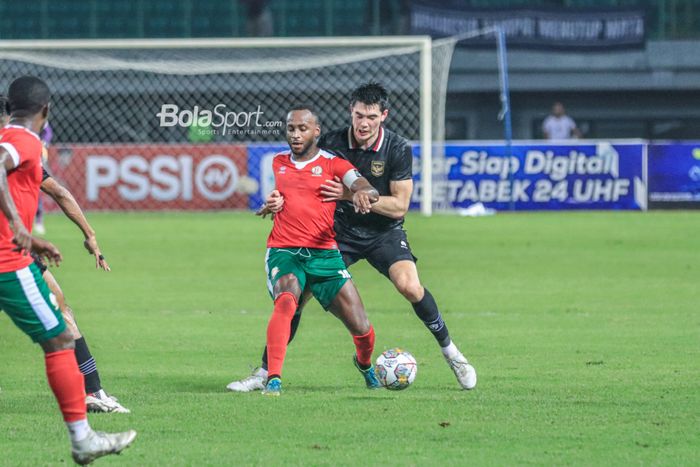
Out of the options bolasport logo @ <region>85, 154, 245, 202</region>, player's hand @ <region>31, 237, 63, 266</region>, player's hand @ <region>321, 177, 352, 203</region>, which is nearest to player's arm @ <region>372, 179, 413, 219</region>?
player's hand @ <region>321, 177, 352, 203</region>

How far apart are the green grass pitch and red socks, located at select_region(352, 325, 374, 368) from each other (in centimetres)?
19

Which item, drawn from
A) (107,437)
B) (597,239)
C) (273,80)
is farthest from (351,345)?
(273,80)

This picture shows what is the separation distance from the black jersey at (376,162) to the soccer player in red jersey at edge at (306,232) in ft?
1.93

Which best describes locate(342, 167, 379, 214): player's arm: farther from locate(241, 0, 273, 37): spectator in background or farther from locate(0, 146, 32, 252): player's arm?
locate(241, 0, 273, 37): spectator in background

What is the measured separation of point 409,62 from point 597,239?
27.9 feet

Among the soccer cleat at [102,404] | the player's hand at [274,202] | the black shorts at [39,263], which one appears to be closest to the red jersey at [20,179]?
the black shorts at [39,263]

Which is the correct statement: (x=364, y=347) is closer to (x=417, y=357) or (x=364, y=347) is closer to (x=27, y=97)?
(x=417, y=357)

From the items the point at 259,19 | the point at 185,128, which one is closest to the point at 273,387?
the point at 185,128

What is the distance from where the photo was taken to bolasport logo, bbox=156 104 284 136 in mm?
12117

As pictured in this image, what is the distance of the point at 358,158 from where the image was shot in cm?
983

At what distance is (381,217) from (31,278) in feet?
12.0

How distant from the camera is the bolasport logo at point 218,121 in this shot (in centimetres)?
1212

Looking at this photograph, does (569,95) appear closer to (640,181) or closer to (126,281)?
(640,181)

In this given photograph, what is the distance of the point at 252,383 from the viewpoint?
930 centimetres
